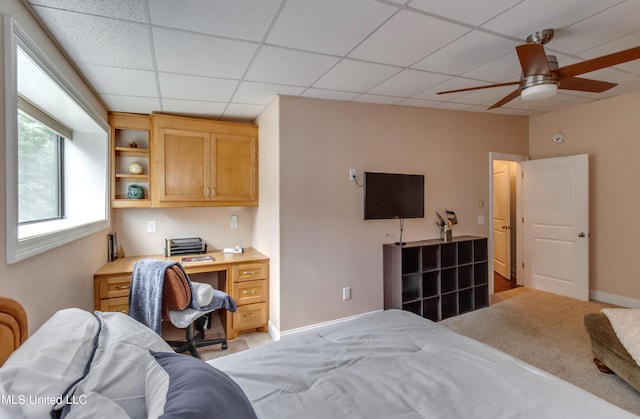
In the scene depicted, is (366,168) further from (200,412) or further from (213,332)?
(200,412)

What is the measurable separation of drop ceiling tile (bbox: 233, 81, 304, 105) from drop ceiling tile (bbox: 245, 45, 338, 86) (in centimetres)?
11

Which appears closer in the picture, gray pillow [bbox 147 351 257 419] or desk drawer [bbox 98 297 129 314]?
gray pillow [bbox 147 351 257 419]

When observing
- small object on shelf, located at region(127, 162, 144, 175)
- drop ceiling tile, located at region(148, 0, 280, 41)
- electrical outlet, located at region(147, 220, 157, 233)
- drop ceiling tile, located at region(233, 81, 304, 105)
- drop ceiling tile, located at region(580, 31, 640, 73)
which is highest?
drop ceiling tile, located at region(580, 31, 640, 73)

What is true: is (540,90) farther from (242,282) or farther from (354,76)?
(242,282)

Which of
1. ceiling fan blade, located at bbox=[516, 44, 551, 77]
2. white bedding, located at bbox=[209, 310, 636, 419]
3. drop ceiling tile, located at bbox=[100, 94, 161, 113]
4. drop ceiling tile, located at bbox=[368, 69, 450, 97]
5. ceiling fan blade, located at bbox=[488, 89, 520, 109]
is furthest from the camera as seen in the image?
drop ceiling tile, located at bbox=[100, 94, 161, 113]

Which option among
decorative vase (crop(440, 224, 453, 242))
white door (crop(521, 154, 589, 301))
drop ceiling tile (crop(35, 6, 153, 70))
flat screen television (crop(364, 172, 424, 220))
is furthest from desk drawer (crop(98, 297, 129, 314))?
white door (crop(521, 154, 589, 301))

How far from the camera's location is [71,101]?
218 centimetres

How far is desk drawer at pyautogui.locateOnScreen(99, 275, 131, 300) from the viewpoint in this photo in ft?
8.98

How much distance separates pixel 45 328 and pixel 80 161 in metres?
2.54

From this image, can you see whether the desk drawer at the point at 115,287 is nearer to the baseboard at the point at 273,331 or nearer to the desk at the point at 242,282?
the desk at the point at 242,282

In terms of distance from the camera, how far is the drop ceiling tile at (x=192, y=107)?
3135mm

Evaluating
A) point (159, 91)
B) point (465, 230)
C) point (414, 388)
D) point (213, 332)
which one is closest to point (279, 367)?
point (414, 388)

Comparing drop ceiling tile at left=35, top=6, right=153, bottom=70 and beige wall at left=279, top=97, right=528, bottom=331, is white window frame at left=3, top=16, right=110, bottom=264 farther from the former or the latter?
beige wall at left=279, top=97, right=528, bottom=331

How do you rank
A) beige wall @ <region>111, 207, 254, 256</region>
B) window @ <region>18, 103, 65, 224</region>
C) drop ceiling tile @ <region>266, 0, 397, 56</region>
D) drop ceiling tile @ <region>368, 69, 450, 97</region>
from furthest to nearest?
beige wall @ <region>111, 207, 254, 256</region>
drop ceiling tile @ <region>368, 69, 450, 97</region>
window @ <region>18, 103, 65, 224</region>
drop ceiling tile @ <region>266, 0, 397, 56</region>
